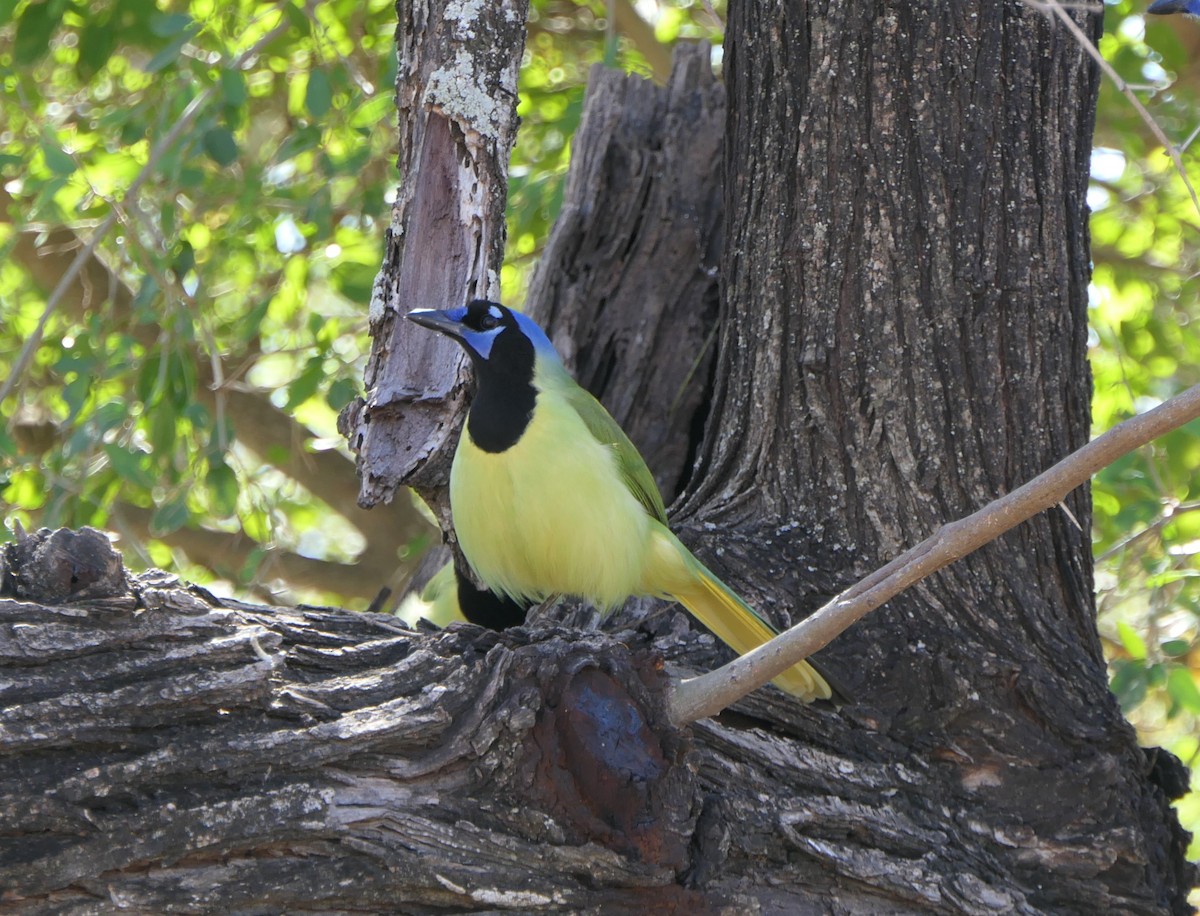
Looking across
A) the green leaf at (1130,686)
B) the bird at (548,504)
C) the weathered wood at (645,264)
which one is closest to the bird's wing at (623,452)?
the bird at (548,504)

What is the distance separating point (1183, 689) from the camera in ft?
14.3

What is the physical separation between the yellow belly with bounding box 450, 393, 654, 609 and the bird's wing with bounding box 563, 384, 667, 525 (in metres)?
0.10

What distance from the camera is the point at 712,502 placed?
3824 mm

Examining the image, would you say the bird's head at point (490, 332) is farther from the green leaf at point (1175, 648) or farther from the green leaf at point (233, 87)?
the green leaf at point (1175, 648)

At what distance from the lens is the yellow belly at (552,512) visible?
361cm

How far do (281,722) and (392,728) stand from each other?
0.66 feet

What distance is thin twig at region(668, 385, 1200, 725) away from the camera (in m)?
2.34

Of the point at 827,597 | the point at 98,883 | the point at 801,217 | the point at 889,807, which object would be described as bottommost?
the point at 98,883

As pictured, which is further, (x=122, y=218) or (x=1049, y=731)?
(x=122, y=218)

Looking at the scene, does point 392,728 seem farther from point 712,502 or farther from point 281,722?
point 712,502

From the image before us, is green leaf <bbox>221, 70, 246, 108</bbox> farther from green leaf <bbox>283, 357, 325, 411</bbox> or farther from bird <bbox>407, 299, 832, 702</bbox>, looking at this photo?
bird <bbox>407, 299, 832, 702</bbox>

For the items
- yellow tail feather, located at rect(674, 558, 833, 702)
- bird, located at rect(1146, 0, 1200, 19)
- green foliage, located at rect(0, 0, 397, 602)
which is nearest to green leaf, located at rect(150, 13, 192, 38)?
green foliage, located at rect(0, 0, 397, 602)

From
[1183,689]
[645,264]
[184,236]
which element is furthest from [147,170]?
[1183,689]

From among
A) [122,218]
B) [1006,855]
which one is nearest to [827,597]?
[1006,855]
